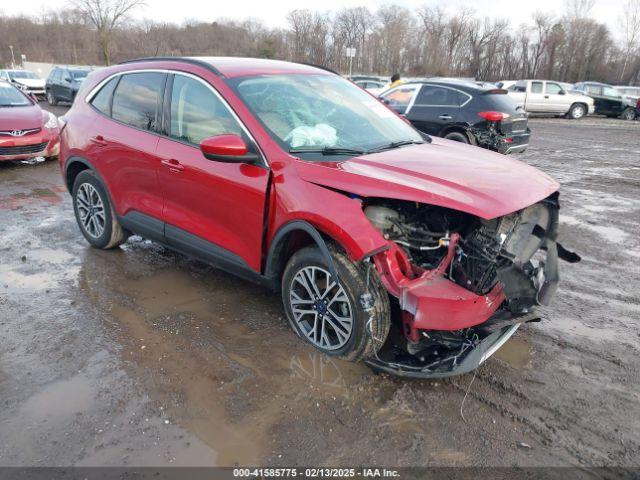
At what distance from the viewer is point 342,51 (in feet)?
234

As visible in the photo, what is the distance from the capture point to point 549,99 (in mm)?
22125

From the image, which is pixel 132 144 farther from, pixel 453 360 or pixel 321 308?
pixel 453 360

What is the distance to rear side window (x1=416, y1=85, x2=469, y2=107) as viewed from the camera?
382 inches

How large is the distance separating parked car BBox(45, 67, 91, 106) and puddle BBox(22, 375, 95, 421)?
Result: 1987 centimetres

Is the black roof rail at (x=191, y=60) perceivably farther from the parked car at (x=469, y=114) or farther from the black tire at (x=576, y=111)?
the black tire at (x=576, y=111)

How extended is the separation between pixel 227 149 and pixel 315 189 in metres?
0.63

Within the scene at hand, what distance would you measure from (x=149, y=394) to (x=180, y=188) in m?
1.61

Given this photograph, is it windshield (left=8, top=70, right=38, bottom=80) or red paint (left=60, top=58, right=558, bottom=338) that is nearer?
red paint (left=60, top=58, right=558, bottom=338)

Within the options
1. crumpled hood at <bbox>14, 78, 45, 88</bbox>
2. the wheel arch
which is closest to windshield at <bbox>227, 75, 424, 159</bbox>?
the wheel arch

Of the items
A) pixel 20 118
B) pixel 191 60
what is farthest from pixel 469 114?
pixel 20 118

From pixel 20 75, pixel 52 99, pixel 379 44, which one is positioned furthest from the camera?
pixel 379 44

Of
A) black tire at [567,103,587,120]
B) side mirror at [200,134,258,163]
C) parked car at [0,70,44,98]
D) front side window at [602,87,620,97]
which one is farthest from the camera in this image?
parked car at [0,70,44,98]

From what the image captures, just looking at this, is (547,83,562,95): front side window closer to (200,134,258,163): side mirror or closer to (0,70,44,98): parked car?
(200,134,258,163): side mirror

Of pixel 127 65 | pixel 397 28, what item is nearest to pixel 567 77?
pixel 397 28
